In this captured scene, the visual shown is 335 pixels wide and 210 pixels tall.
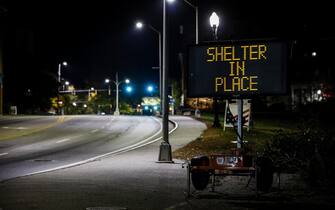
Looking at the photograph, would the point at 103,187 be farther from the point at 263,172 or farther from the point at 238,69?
the point at 238,69

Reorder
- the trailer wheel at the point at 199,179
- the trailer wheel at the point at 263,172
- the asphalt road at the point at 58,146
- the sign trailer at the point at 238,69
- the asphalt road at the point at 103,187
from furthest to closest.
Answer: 1. the asphalt road at the point at 58,146
2. the sign trailer at the point at 238,69
3. the trailer wheel at the point at 199,179
4. the trailer wheel at the point at 263,172
5. the asphalt road at the point at 103,187

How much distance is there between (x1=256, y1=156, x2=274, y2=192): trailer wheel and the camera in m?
12.1

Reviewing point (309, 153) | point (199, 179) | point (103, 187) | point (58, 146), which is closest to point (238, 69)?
point (199, 179)

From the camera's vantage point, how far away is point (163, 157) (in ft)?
65.6

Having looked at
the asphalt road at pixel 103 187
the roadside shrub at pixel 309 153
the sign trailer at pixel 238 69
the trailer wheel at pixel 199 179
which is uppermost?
the sign trailer at pixel 238 69

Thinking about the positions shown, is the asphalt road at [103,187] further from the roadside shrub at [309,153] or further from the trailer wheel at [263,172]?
the roadside shrub at [309,153]

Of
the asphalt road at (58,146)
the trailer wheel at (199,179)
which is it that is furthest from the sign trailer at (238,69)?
the asphalt road at (58,146)

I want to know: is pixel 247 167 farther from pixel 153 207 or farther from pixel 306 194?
pixel 153 207

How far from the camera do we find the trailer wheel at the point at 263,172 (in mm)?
12070

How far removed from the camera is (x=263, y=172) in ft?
39.7

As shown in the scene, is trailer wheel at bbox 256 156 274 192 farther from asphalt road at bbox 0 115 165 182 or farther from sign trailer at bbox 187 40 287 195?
asphalt road at bbox 0 115 165 182

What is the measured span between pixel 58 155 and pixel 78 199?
1273 centimetres

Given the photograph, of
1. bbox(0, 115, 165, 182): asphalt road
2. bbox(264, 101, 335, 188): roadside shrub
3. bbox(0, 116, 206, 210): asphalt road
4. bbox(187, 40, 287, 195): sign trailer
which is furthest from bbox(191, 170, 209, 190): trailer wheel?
bbox(0, 115, 165, 182): asphalt road

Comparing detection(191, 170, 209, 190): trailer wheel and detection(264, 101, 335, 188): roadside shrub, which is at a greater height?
detection(264, 101, 335, 188): roadside shrub
